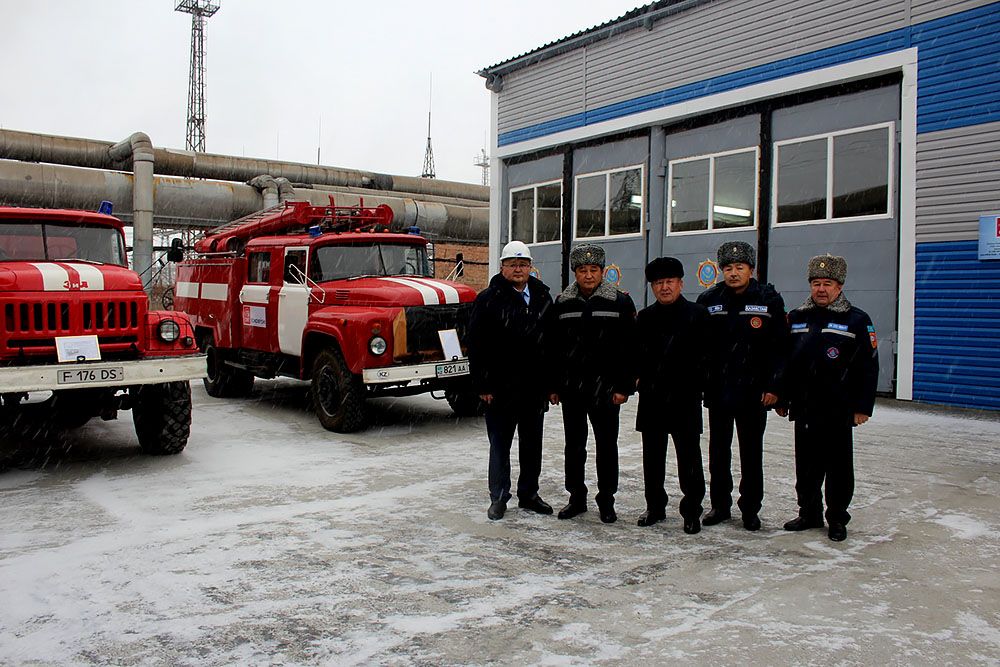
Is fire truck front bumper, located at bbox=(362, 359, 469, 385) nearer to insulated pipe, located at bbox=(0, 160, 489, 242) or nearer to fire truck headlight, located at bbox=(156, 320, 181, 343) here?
fire truck headlight, located at bbox=(156, 320, 181, 343)

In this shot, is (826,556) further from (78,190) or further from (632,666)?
(78,190)

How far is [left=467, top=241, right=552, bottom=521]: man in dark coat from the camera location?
17.9 feet

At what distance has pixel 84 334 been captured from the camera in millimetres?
6777

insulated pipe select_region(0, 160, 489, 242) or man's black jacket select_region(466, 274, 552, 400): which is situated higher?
insulated pipe select_region(0, 160, 489, 242)

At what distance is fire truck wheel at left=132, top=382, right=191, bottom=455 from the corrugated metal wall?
9.37m

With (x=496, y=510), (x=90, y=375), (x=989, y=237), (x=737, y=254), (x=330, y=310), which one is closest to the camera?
(x=737, y=254)

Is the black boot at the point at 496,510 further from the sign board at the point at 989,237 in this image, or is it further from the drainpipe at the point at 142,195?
the drainpipe at the point at 142,195

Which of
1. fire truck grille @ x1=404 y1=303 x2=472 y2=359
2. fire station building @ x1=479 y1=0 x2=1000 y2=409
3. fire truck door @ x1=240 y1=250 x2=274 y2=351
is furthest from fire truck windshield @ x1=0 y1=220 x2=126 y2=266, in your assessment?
Result: fire station building @ x1=479 y1=0 x2=1000 y2=409

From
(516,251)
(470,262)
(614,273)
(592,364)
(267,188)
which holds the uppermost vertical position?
(267,188)

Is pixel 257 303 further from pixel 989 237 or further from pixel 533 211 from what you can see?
pixel 989 237

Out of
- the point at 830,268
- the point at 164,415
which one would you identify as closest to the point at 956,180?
the point at 830,268

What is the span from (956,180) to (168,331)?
9669 mm

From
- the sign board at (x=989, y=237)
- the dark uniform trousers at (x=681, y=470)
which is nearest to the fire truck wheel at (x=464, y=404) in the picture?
the dark uniform trousers at (x=681, y=470)

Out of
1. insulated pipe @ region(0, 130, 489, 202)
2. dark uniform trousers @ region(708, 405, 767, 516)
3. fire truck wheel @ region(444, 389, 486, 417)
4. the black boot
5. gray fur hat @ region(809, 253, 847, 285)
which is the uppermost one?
insulated pipe @ region(0, 130, 489, 202)
